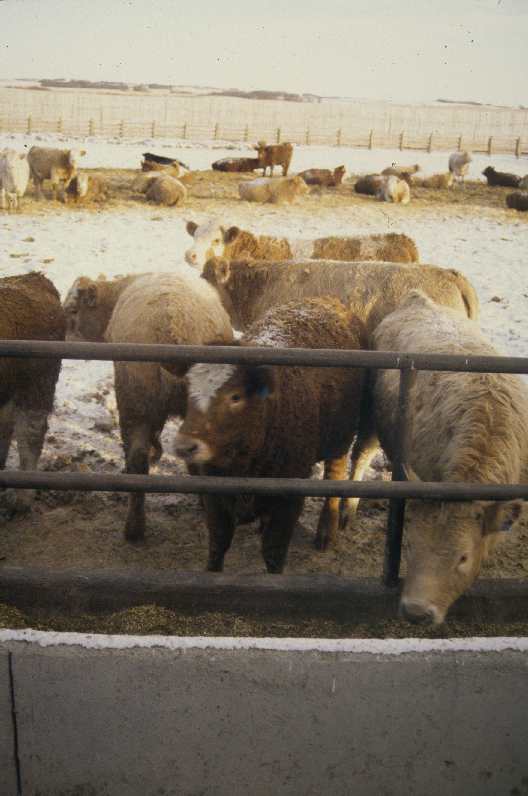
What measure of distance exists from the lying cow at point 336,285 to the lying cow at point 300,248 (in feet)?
4.10

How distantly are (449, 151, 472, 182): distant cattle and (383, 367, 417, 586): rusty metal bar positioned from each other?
29.5 m

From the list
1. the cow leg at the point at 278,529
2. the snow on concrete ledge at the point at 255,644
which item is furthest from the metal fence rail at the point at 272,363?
the cow leg at the point at 278,529

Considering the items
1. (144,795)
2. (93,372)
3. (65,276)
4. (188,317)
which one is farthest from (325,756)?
(65,276)

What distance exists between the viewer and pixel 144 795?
2.26m

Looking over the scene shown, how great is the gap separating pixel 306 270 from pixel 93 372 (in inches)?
90.8

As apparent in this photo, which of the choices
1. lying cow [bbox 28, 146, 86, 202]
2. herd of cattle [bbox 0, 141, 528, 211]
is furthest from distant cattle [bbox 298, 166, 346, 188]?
lying cow [bbox 28, 146, 86, 202]

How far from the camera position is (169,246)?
13.1 metres

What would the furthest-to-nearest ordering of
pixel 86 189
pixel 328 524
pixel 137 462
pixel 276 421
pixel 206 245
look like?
1. pixel 86 189
2. pixel 206 245
3. pixel 137 462
4. pixel 328 524
5. pixel 276 421

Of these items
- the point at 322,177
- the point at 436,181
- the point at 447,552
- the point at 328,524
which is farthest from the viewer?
the point at 436,181

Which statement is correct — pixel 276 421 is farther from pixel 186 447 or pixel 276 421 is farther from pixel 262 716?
pixel 262 716

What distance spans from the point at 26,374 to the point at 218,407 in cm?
192

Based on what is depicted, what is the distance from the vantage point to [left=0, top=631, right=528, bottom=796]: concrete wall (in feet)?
7.08

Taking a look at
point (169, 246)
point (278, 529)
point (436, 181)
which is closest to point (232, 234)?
point (169, 246)

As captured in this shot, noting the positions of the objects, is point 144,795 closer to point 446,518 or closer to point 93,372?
Answer: point 446,518
